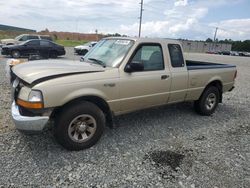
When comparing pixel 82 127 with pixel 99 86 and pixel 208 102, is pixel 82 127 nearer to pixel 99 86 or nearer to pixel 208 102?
pixel 99 86

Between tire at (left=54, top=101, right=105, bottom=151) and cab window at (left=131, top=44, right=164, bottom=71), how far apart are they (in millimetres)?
1220

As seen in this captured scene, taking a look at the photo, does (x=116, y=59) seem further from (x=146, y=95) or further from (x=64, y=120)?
(x=64, y=120)

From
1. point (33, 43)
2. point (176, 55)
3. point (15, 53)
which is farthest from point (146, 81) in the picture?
point (33, 43)

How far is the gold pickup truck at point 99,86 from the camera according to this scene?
338 cm

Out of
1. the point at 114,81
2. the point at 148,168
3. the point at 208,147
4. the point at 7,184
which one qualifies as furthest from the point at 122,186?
the point at 208,147

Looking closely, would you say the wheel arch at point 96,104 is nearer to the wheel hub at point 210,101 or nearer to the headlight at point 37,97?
the headlight at point 37,97

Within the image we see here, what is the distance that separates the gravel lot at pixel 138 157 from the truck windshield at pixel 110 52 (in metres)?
1.37

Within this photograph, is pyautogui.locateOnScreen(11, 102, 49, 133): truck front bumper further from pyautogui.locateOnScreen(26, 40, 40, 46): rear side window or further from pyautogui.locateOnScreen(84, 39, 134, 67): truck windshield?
pyautogui.locateOnScreen(26, 40, 40, 46): rear side window

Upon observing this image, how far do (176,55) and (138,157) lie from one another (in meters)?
2.40

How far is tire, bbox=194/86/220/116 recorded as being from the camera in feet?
19.2

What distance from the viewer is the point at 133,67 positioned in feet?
13.5

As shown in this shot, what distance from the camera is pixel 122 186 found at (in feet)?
10.0

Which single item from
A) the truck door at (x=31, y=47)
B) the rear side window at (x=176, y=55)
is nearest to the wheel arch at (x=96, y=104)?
the rear side window at (x=176, y=55)

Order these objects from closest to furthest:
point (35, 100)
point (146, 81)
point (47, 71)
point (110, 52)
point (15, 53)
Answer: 1. point (35, 100)
2. point (47, 71)
3. point (146, 81)
4. point (110, 52)
5. point (15, 53)
